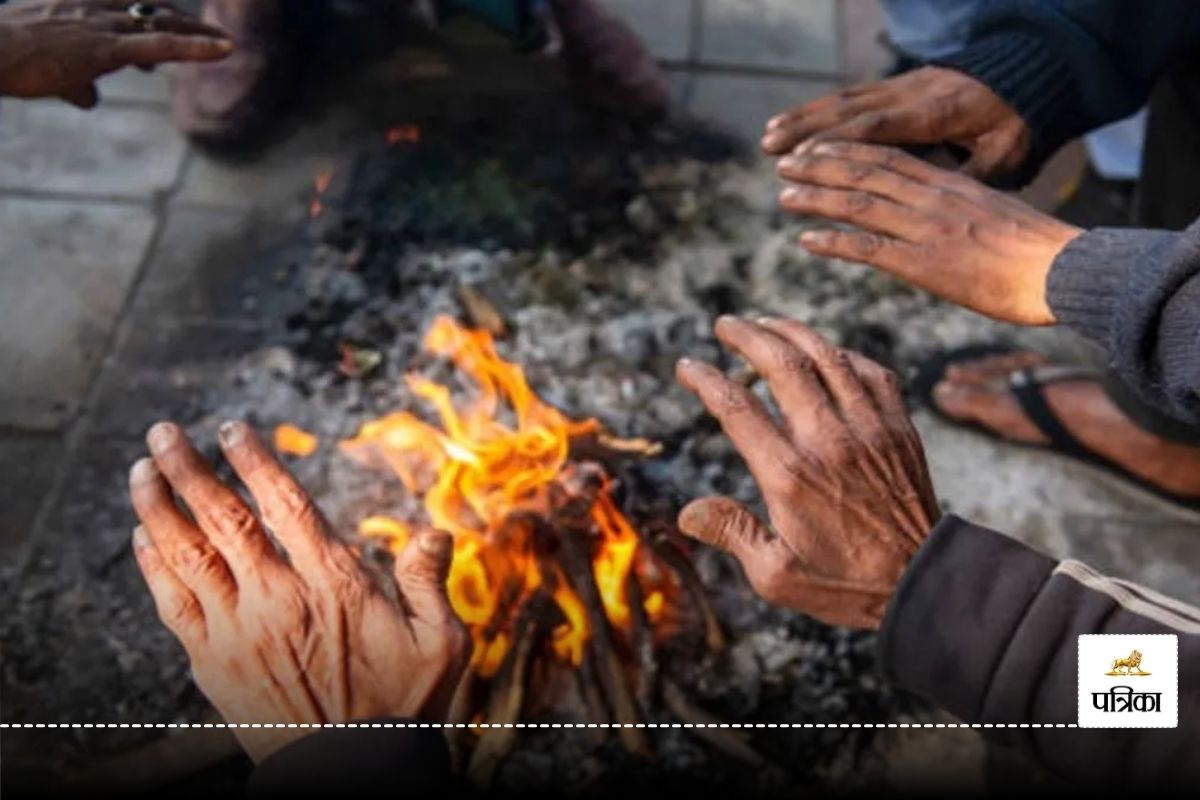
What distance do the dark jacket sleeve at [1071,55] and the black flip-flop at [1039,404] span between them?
562 millimetres

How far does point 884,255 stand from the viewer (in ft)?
7.46

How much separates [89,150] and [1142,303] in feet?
8.97

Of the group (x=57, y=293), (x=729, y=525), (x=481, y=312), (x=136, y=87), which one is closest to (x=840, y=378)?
(x=729, y=525)

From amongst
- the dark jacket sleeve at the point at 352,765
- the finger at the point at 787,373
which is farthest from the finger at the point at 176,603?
the finger at the point at 787,373

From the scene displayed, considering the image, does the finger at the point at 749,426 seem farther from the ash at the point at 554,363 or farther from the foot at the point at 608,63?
the foot at the point at 608,63

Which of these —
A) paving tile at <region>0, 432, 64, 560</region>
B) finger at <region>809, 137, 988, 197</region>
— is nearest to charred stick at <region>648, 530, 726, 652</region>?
finger at <region>809, 137, 988, 197</region>

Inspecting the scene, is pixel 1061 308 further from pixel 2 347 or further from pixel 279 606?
pixel 2 347

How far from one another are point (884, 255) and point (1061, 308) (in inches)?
12.2

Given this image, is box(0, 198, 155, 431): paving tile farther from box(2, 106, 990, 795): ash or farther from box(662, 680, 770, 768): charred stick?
box(662, 680, 770, 768): charred stick

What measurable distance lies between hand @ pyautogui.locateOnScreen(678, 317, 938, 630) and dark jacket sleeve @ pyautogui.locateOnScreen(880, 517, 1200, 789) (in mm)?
103

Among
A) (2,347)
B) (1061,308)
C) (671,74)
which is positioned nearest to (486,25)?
(671,74)

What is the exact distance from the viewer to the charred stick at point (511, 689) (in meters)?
2.40

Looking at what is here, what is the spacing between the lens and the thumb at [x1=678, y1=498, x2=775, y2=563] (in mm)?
1876

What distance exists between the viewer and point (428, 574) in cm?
181
